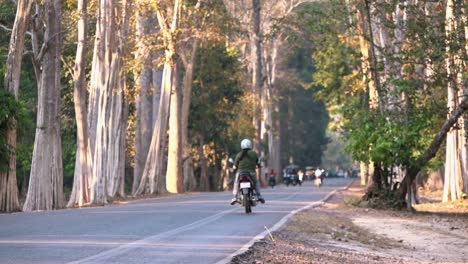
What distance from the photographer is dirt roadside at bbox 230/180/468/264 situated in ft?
51.1

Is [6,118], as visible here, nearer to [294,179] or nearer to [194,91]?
[194,91]

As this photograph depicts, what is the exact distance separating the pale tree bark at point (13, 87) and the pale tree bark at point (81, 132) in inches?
199

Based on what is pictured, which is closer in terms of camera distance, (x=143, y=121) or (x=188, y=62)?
(x=188, y=62)

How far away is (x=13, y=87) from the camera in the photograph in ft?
92.1

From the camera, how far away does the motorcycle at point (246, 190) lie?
81.2 feet

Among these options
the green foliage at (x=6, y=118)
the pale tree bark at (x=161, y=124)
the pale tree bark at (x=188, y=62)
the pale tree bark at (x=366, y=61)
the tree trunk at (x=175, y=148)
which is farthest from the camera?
the tree trunk at (x=175, y=148)

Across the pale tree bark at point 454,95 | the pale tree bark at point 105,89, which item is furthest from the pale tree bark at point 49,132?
the pale tree bark at point 454,95

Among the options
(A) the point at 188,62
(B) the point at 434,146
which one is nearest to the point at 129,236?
(B) the point at 434,146

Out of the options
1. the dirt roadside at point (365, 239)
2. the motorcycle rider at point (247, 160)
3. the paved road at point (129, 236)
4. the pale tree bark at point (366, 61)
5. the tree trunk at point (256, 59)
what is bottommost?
the dirt roadside at point (365, 239)

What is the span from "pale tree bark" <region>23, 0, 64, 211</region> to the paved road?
6592 millimetres

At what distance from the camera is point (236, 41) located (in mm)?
68000

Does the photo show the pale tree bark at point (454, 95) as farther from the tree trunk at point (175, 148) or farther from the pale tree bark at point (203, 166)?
the pale tree bark at point (203, 166)

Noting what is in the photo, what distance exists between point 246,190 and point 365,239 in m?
4.22

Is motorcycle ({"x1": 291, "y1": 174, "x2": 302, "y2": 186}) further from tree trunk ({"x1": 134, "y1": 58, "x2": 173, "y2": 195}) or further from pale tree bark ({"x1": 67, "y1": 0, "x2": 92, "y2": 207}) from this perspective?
pale tree bark ({"x1": 67, "y1": 0, "x2": 92, "y2": 207})
